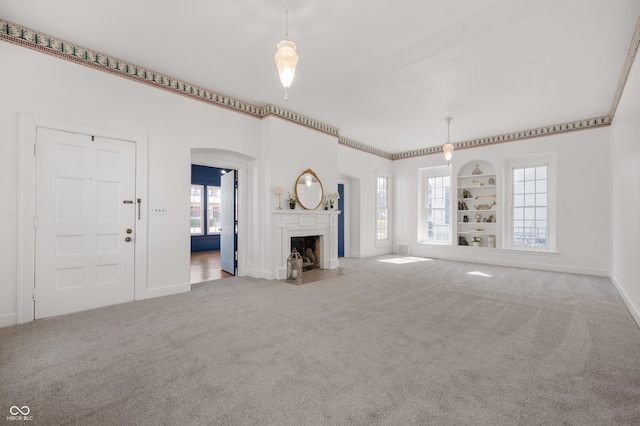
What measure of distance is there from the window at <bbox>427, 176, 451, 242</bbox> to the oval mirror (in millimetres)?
4010

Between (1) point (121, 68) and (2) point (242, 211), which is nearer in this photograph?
(1) point (121, 68)

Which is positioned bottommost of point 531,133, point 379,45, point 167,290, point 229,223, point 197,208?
point 167,290

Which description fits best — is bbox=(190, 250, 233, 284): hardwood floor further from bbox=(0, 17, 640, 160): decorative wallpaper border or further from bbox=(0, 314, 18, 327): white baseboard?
bbox=(0, 17, 640, 160): decorative wallpaper border

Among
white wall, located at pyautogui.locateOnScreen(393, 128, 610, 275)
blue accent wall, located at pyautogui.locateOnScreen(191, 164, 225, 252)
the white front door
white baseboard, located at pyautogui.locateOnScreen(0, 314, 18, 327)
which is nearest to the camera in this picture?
white baseboard, located at pyautogui.locateOnScreen(0, 314, 18, 327)

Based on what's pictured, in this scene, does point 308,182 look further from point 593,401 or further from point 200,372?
point 593,401

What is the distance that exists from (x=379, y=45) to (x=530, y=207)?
569cm

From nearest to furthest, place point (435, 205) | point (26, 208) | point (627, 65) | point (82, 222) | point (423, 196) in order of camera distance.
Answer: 1. point (26, 208)
2. point (82, 222)
3. point (627, 65)
4. point (435, 205)
5. point (423, 196)

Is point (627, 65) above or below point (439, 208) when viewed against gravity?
above

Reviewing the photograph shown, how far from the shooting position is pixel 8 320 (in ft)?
10.2

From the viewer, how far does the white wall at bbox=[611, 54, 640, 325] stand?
3297 mm

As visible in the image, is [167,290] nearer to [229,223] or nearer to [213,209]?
[229,223]

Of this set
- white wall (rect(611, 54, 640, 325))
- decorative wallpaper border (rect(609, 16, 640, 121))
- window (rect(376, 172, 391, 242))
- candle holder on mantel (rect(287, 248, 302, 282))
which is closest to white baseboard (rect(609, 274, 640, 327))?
white wall (rect(611, 54, 640, 325))

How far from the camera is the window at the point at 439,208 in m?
8.23
